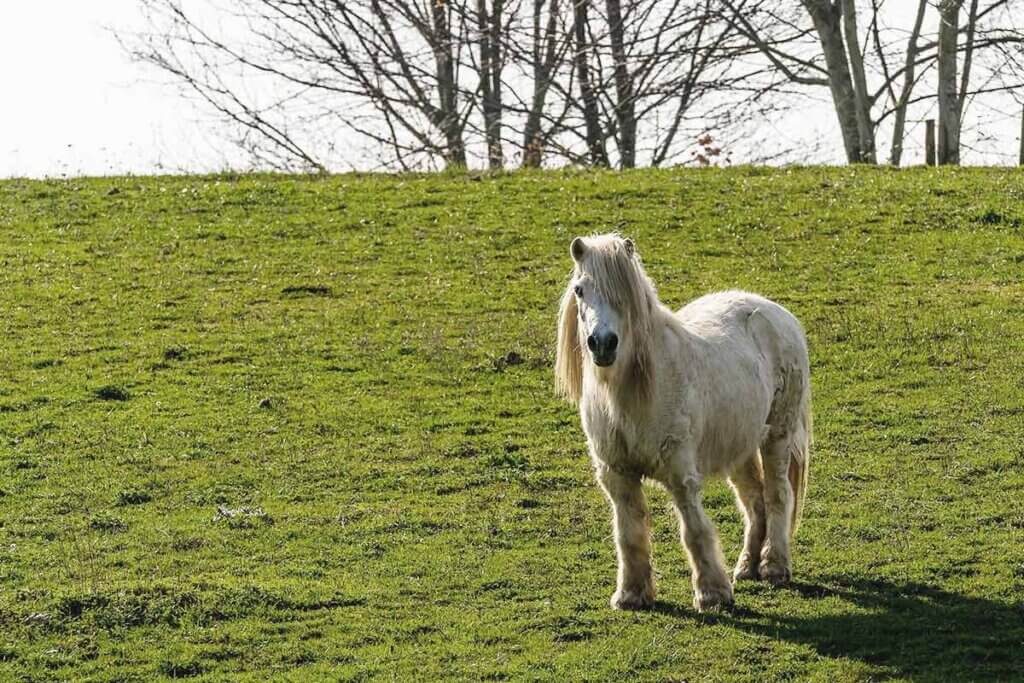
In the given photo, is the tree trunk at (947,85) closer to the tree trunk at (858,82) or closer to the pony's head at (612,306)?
the tree trunk at (858,82)

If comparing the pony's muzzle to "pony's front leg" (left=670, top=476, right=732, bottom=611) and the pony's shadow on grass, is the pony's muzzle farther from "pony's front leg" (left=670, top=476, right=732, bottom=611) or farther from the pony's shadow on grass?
the pony's shadow on grass

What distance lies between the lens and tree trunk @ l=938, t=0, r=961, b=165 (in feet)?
93.5

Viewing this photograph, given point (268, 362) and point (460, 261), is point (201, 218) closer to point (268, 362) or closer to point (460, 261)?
point (460, 261)

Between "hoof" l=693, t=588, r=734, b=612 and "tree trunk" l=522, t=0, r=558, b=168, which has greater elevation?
"tree trunk" l=522, t=0, r=558, b=168

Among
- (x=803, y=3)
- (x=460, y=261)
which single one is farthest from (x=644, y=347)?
A: (x=803, y=3)

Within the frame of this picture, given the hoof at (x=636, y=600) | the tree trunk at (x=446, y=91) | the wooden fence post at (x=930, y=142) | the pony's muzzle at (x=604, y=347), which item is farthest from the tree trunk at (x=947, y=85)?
the pony's muzzle at (x=604, y=347)

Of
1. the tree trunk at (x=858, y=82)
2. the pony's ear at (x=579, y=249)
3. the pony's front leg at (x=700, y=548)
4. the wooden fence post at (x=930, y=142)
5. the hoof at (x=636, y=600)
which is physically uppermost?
the tree trunk at (x=858, y=82)

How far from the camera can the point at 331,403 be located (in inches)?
599

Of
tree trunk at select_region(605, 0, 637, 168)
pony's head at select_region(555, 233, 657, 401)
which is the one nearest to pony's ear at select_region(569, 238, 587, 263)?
pony's head at select_region(555, 233, 657, 401)

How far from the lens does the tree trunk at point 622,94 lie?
1151 inches

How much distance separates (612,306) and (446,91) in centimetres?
2583

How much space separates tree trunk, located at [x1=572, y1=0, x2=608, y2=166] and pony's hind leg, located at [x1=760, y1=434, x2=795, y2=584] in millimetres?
19825

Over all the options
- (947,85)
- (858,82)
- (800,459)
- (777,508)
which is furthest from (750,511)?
(858,82)

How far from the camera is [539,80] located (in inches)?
1237
